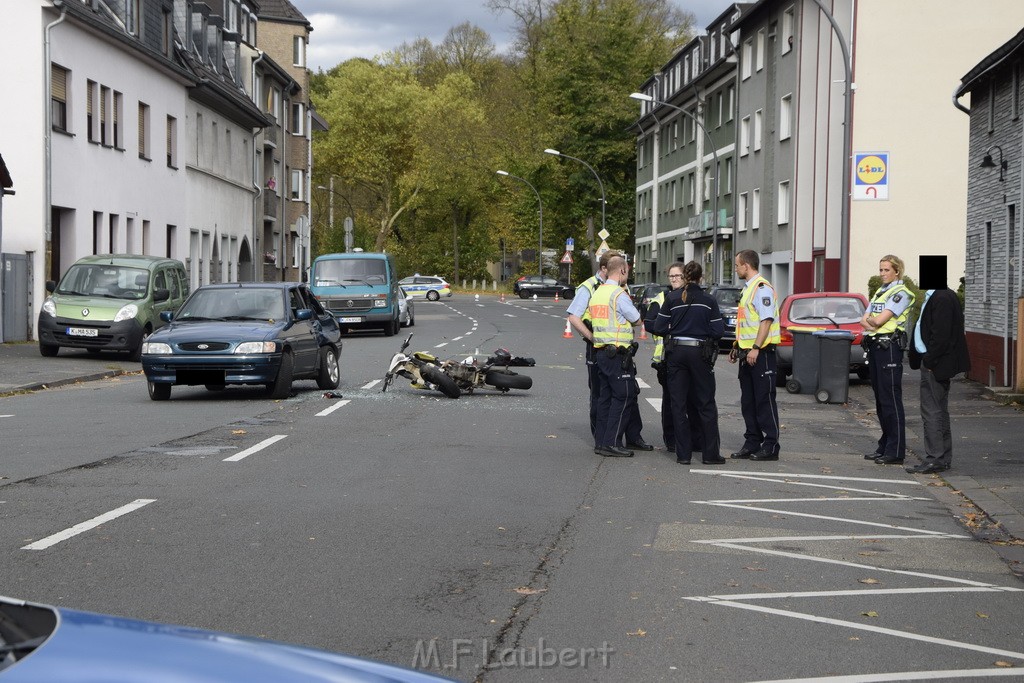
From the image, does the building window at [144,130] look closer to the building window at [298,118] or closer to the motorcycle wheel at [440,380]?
the motorcycle wheel at [440,380]

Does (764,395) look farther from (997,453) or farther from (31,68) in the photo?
(31,68)

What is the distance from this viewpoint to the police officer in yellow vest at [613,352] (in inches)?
485

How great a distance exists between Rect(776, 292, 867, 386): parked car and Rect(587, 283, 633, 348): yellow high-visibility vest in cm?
1010

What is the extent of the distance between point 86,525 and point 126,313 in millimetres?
17945

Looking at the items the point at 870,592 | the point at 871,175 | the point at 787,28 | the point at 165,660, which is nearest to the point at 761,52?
the point at 787,28

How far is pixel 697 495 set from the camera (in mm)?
10219

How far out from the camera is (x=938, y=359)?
1178 centimetres

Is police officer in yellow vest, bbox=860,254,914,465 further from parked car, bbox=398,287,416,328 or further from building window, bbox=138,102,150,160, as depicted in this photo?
parked car, bbox=398,287,416,328

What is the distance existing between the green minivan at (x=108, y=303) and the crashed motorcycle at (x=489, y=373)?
901 centimetres

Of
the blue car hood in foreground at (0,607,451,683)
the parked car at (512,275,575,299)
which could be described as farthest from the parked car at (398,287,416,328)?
the parked car at (512,275,575,299)

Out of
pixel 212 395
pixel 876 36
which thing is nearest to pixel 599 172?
pixel 876 36

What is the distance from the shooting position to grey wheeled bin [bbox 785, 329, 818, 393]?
66.9ft

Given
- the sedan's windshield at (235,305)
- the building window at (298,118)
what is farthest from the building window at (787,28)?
the sedan's windshield at (235,305)

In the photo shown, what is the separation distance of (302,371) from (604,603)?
41.4ft
